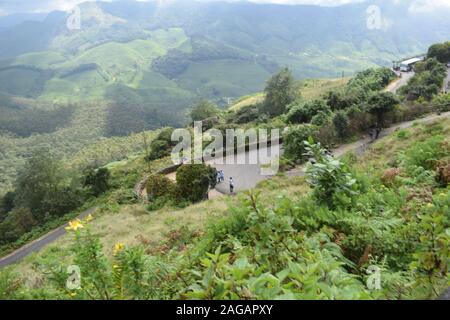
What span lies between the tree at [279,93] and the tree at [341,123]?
60.7ft

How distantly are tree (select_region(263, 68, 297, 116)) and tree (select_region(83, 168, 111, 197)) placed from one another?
2112 cm

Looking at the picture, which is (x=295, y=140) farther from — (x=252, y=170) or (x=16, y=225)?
(x=16, y=225)

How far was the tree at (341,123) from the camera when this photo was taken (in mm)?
24375

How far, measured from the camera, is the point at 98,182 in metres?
29.2

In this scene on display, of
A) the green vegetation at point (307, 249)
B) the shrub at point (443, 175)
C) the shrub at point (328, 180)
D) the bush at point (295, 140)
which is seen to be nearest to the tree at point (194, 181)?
the bush at point (295, 140)

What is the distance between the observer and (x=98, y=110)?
→ 160 m

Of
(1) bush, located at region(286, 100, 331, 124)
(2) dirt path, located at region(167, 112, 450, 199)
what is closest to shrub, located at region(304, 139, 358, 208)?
(2) dirt path, located at region(167, 112, 450, 199)

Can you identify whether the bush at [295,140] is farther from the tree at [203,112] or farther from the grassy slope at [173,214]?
the tree at [203,112]

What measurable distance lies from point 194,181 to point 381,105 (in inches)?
547

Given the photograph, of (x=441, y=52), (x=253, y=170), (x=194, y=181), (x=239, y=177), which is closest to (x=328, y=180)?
(x=194, y=181)

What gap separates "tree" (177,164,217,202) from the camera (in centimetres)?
1886

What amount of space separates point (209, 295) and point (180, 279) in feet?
3.70

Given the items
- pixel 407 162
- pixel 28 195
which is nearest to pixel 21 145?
pixel 28 195

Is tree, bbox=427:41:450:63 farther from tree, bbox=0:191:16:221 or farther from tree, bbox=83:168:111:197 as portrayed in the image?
tree, bbox=0:191:16:221
